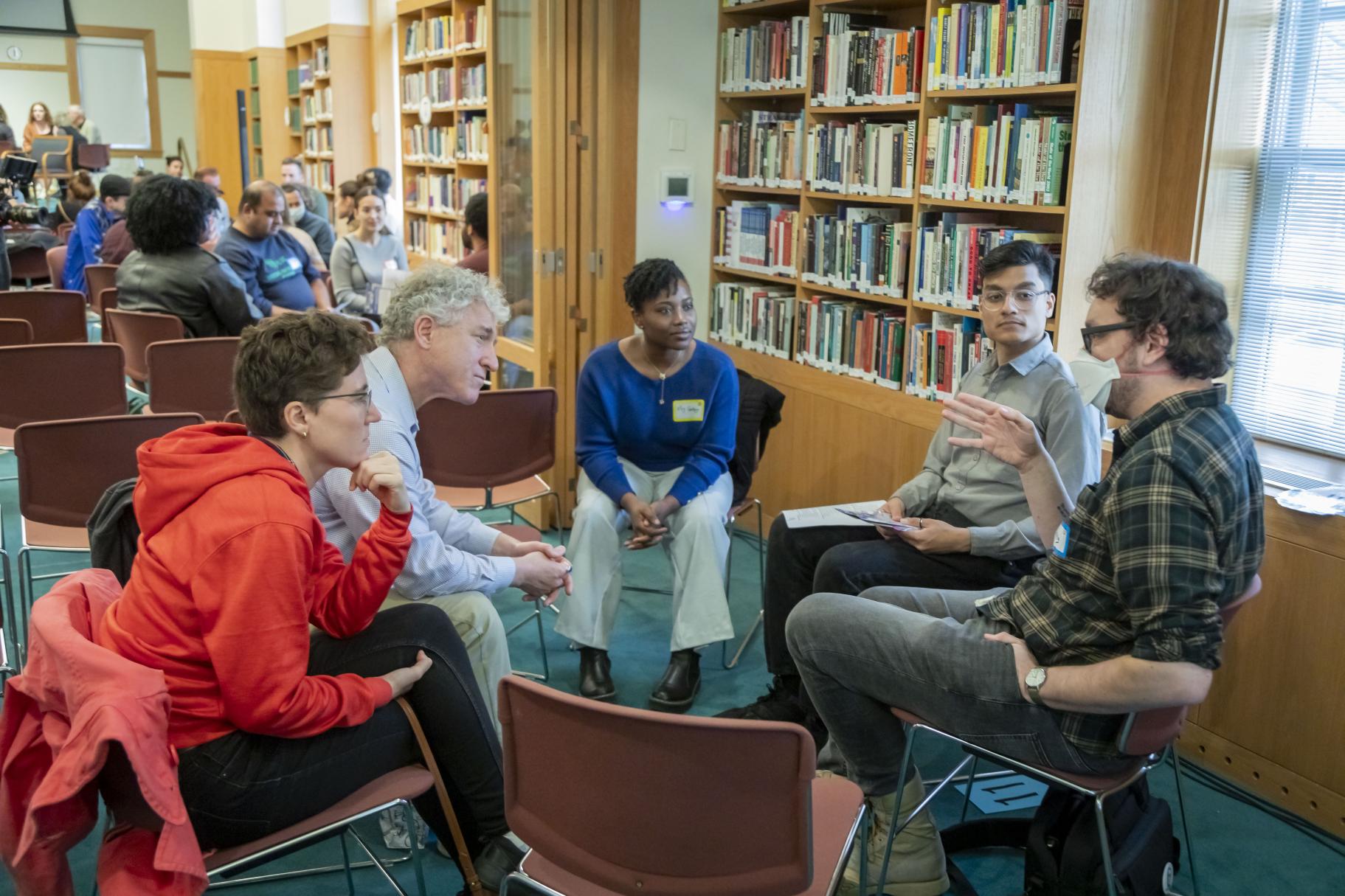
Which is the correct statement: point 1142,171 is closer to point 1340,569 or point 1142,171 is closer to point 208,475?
point 1340,569

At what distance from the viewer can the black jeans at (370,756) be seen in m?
1.68

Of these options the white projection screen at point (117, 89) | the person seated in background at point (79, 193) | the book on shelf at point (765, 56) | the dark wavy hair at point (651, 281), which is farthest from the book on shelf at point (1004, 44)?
the white projection screen at point (117, 89)

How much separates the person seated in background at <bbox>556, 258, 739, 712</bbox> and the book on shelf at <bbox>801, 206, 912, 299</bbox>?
84cm

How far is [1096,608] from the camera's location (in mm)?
1942

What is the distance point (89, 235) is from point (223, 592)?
21.8ft

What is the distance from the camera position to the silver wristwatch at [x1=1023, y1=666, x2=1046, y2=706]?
6.40 ft

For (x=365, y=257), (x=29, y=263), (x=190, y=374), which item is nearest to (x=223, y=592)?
(x=190, y=374)

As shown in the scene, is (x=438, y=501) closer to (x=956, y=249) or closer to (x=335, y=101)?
(x=956, y=249)

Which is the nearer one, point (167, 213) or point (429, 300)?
point (429, 300)

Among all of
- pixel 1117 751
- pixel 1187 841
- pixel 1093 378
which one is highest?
pixel 1093 378

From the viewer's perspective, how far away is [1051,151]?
3.26 meters

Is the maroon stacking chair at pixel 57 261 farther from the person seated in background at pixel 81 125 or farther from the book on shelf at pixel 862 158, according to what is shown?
the book on shelf at pixel 862 158

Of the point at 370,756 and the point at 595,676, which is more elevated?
the point at 370,756

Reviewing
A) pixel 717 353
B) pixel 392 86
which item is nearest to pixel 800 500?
pixel 717 353
